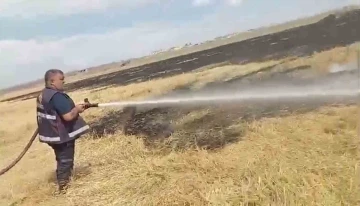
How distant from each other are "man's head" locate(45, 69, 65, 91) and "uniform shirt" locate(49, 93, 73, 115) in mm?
140

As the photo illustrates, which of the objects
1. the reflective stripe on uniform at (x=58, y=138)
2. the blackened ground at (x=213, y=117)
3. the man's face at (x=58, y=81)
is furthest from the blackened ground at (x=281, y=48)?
the man's face at (x=58, y=81)

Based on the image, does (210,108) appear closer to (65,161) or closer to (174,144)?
(174,144)

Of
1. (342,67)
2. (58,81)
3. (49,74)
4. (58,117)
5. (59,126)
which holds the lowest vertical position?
(342,67)

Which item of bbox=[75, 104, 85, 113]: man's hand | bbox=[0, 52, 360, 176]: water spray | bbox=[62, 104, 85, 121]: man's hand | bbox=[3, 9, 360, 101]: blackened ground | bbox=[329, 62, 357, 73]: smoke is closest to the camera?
bbox=[62, 104, 85, 121]: man's hand

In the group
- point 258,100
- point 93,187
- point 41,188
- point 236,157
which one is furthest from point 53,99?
point 258,100

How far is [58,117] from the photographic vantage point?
659cm

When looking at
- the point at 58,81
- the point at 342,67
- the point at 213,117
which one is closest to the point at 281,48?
the point at 342,67

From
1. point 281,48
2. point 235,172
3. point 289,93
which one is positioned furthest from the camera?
point 281,48

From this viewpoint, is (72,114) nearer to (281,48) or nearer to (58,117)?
(58,117)

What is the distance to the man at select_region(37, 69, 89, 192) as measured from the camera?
6539 mm

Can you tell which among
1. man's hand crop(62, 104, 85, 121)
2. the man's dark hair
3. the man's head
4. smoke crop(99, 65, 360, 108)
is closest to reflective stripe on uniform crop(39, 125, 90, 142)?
man's hand crop(62, 104, 85, 121)

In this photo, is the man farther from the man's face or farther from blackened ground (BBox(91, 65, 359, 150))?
blackened ground (BBox(91, 65, 359, 150))

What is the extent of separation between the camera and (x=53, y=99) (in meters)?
6.54

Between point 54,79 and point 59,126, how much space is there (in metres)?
0.70
